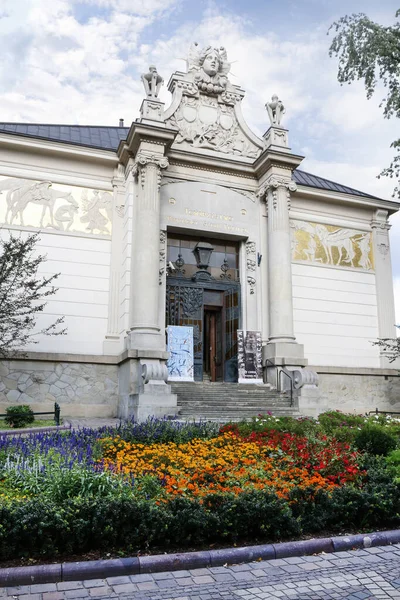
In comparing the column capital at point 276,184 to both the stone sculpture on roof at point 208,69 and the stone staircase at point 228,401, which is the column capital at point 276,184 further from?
the stone staircase at point 228,401

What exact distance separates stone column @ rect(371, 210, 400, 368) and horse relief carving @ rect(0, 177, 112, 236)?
1163cm

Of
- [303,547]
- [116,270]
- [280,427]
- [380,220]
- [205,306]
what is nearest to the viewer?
[303,547]

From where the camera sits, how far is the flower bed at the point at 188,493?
5219 millimetres

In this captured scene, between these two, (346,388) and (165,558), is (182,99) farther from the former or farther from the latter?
(165,558)

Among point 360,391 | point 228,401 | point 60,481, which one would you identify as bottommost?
point 60,481

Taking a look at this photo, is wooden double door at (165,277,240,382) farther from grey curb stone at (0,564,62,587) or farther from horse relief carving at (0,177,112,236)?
grey curb stone at (0,564,62,587)

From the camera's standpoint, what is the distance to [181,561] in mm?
5109

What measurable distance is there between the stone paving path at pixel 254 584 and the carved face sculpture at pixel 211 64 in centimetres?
1893

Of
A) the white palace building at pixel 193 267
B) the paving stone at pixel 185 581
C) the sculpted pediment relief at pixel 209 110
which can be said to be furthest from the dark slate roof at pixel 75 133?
the paving stone at pixel 185 581

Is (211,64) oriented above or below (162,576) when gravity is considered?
above

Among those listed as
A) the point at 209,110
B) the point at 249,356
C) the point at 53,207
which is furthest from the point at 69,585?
the point at 209,110

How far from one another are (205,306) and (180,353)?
2.76 meters

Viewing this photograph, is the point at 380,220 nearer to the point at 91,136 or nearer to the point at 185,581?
the point at 91,136

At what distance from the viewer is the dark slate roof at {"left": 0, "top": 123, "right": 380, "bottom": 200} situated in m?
19.9
